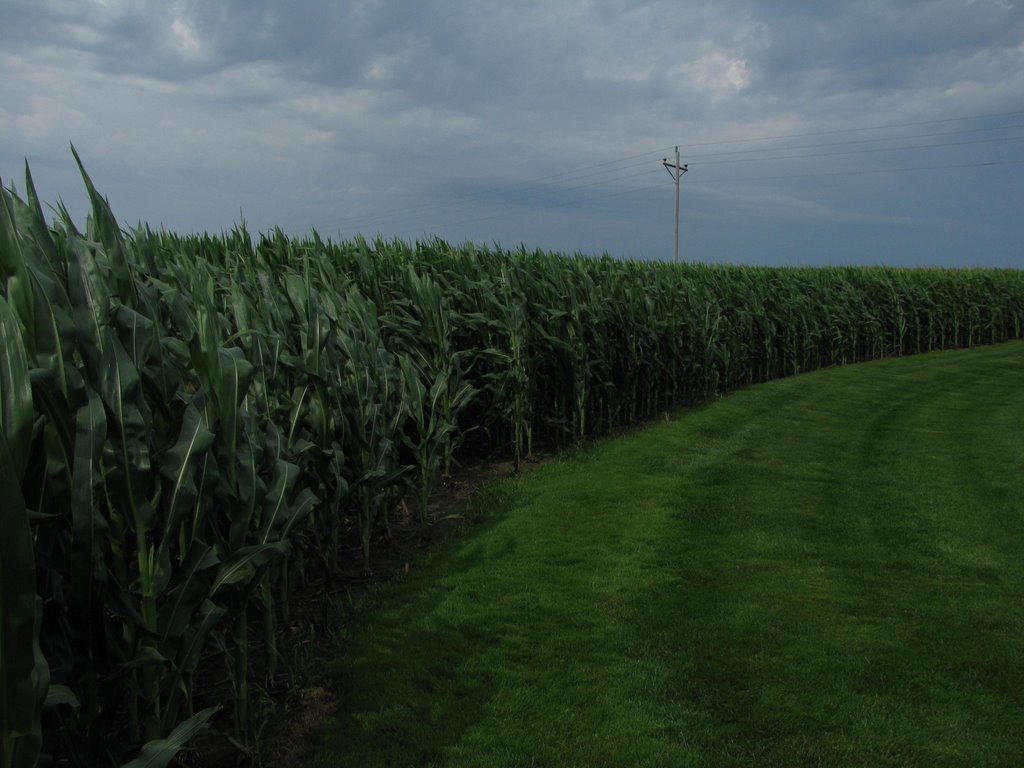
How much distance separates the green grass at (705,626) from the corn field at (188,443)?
2.23ft

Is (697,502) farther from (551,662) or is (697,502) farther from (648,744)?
(648,744)

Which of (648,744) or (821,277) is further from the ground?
(821,277)

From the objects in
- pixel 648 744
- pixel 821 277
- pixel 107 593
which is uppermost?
pixel 821 277

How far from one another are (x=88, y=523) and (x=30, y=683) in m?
0.61

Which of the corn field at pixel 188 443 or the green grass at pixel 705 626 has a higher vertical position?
the corn field at pixel 188 443

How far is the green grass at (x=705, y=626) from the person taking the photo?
373 centimetres

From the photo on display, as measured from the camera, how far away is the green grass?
373 centimetres

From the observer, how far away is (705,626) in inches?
191

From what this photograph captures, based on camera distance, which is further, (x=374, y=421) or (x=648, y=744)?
(x=374, y=421)

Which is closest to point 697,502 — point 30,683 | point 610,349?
point 610,349

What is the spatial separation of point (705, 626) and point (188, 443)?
3.16 meters

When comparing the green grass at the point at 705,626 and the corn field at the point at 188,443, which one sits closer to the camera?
the corn field at the point at 188,443

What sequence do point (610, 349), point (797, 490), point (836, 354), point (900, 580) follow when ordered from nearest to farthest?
point (900, 580), point (797, 490), point (610, 349), point (836, 354)

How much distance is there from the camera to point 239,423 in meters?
3.43
